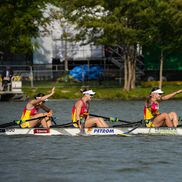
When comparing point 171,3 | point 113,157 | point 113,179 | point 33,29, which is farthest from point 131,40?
point 113,179

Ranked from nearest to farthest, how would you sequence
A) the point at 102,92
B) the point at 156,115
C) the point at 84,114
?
the point at 84,114 < the point at 156,115 < the point at 102,92

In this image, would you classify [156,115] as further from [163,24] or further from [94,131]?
[163,24]

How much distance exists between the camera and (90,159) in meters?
24.2

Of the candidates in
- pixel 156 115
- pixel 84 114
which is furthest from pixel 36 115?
pixel 156 115

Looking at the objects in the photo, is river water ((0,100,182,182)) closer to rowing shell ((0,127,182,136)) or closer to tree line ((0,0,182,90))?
rowing shell ((0,127,182,136))

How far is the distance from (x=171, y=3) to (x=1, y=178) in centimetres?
3483

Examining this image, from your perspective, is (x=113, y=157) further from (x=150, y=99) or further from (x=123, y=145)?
(x=150, y=99)

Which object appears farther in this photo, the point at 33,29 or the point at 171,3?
the point at 33,29

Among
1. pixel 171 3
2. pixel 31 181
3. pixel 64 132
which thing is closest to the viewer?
pixel 31 181

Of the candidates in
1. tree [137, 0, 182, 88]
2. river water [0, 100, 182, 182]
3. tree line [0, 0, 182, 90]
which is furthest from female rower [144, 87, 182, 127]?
tree [137, 0, 182, 88]

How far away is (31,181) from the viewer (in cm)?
2045

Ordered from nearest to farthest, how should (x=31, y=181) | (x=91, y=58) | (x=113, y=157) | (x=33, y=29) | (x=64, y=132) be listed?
(x=31, y=181)
(x=113, y=157)
(x=64, y=132)
(x=33, y=29)
(x=91, y=58)

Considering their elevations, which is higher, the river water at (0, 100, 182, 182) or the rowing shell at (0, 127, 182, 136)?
the rowing shell at (0, 127, 182, 136)

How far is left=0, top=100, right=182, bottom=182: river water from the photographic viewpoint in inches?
834
